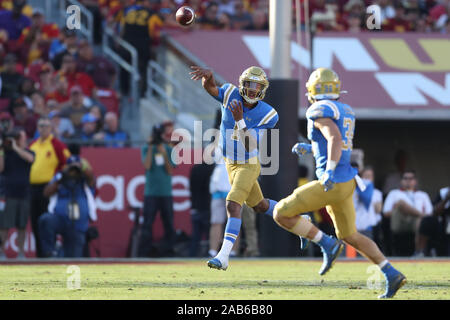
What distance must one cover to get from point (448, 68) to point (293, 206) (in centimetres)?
1089

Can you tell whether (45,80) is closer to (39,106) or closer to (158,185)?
(39,106)

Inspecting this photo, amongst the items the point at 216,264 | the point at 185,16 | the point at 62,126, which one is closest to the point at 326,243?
the point at 216,264

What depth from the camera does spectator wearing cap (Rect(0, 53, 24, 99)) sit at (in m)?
17.5

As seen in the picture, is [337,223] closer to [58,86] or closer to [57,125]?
[57,125]

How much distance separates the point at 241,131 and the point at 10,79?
26.8 ft

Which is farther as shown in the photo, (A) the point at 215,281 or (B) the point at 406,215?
(B) the point at 406,215

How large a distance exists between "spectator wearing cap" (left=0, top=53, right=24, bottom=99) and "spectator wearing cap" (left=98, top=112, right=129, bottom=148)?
1756mm

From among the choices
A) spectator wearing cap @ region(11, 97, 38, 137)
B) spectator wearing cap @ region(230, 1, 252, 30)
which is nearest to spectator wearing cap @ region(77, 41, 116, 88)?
spectator wearing cap @ region(11, 97, 38, 137)

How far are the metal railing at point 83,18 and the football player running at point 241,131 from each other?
9199 mm

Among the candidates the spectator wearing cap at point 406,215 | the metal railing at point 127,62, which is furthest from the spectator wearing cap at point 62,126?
the spectator wearing cap at point 406,215

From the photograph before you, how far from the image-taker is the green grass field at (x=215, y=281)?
27.5ft

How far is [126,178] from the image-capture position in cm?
1631

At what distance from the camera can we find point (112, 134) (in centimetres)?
1686
